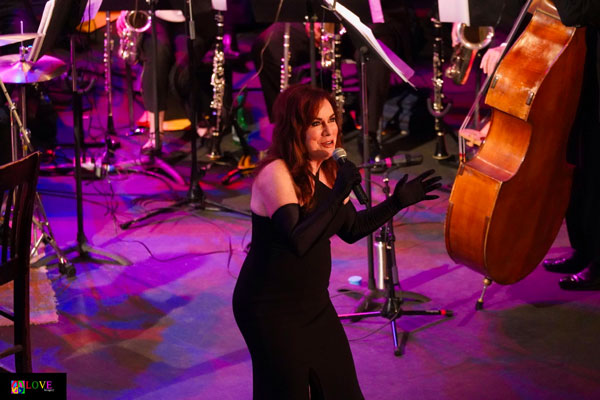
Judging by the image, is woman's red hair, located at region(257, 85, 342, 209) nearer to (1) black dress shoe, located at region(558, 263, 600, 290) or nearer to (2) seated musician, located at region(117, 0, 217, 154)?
(1) black dress shoe, located at region(558, 263, 600, 290)

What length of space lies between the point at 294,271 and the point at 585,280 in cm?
230

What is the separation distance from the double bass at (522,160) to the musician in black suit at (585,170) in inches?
4.8

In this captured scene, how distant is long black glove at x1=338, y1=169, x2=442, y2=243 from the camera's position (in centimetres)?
285

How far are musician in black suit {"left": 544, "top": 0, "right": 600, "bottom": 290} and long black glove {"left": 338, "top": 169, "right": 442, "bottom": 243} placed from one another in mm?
1311

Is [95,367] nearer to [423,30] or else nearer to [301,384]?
[301,384]

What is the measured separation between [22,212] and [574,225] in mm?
2954

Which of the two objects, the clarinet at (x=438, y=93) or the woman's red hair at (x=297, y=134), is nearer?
the woman's red hair at (x=297, y=134)

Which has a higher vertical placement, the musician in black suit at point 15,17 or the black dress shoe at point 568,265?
the musician in black suit at point 15,17

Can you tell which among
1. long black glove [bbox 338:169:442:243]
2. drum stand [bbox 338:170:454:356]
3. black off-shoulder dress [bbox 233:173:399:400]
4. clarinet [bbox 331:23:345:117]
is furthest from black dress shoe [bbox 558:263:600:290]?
clarinet [bbox 331:23:345:117]

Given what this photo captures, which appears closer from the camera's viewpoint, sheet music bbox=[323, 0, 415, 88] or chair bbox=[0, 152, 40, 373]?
chair bbox=[0, 152, 40, 373]

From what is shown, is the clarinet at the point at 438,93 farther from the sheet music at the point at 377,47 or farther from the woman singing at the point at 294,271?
the woman singing at the point at 294,271

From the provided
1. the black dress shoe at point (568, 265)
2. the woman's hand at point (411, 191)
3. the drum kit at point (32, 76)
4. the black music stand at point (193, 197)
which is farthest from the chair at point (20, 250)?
the black dress shoe at point (568, 265)

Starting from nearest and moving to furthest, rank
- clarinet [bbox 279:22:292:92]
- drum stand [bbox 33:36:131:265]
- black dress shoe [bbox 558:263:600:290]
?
black dress shoe [bbox 558:263:600:290] → drum stand [bbox 33:36:131:265] → clarinet [bbox 279:22:292:92]

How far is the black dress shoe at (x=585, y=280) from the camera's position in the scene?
4.43 m
